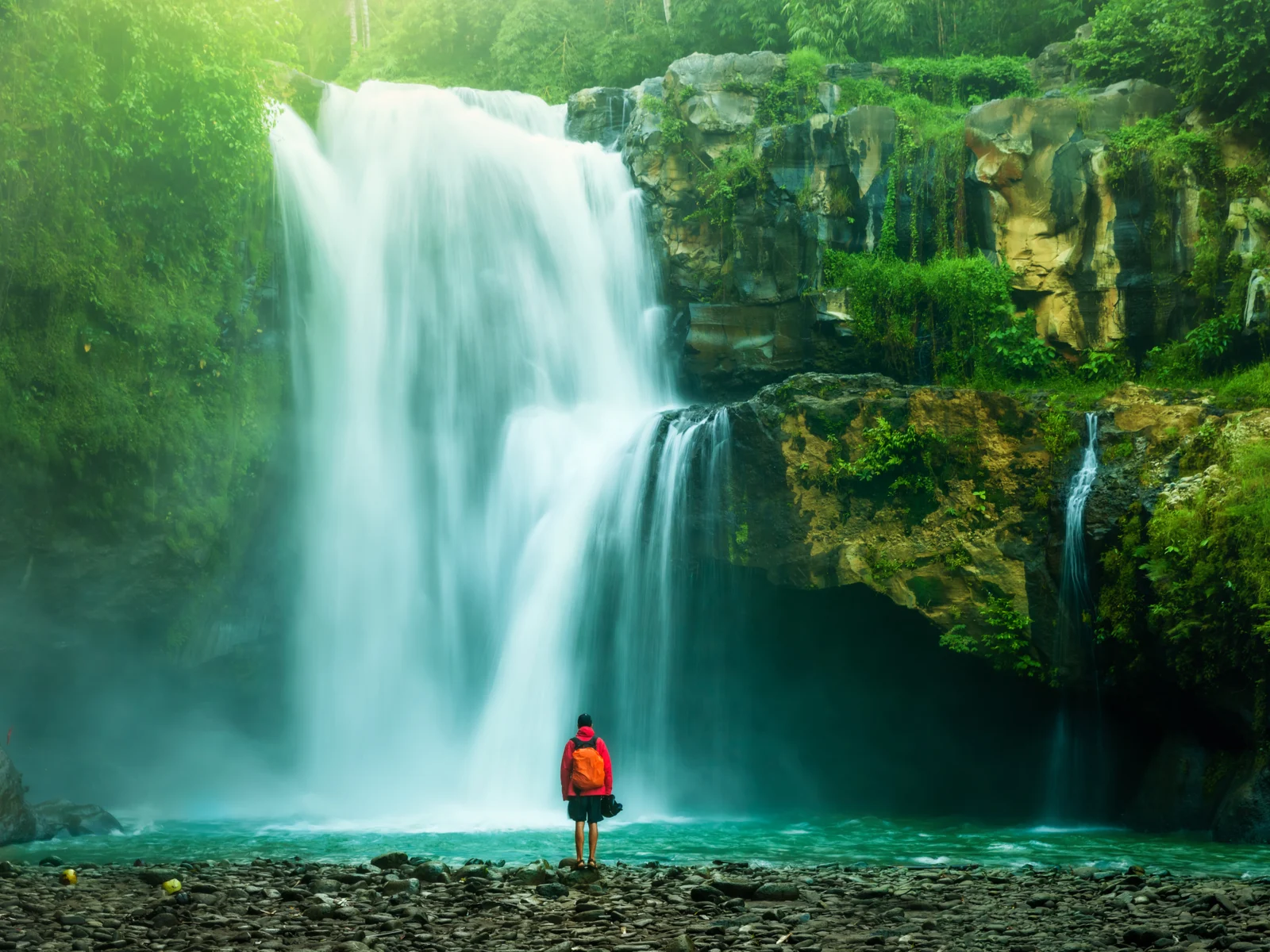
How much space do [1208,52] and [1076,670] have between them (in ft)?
40.8

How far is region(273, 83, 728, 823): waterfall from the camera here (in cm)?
1703

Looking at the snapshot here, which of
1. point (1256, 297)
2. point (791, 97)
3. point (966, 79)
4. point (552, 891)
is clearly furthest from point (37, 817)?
point (966, 79)

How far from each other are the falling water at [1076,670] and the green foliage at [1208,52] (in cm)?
821

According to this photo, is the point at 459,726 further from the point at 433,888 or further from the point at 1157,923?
the point at 1157,923

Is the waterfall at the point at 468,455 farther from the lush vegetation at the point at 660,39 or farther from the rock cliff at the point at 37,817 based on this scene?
the lush vegetation at the point at 660,39

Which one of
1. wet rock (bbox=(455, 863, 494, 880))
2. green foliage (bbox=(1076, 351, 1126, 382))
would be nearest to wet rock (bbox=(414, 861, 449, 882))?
wet rock (bbox=(455, 863, 494, 880))

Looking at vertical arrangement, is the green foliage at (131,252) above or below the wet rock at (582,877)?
above

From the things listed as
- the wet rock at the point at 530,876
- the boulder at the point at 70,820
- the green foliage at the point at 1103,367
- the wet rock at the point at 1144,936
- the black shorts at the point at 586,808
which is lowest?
the boulder at the point at 70,820

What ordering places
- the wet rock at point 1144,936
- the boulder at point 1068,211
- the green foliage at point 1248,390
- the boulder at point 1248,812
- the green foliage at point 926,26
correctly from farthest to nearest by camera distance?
the green foliage at point 926,26 < the boulder at point 1068,211 < the green foliage at point 1248,390 < the boulder at point 1248,812 < the wet rock at point 1144,936

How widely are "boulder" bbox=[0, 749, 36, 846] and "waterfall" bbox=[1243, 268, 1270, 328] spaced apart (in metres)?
19.2

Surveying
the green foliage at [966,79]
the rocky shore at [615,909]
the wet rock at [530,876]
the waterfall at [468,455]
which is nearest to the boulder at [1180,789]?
the rocky shore at [615,909]

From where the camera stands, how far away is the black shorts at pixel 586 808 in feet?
31.4

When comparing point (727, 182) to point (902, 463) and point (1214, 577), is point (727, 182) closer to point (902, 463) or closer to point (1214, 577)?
point (902, 463)

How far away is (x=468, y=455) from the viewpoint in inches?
780
